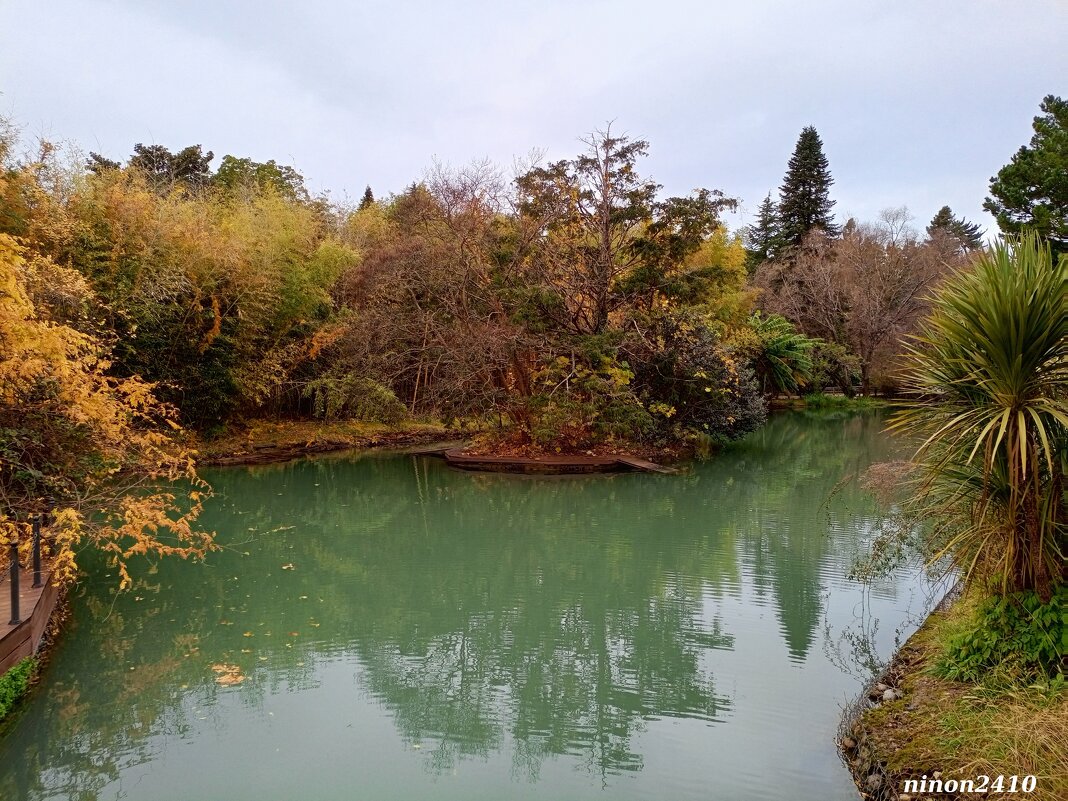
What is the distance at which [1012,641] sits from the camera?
3.89 m

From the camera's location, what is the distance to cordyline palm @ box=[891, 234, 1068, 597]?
3.70 meters

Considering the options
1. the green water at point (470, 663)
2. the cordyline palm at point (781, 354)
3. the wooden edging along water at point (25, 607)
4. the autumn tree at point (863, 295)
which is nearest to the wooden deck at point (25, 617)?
the wooden edging along water at point (25, 607)

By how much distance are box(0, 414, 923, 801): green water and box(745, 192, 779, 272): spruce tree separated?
2999 cm

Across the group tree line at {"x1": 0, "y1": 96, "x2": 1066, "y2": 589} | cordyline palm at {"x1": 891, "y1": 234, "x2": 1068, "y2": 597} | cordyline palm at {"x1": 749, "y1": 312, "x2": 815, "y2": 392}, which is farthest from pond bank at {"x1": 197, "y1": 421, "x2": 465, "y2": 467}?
cordyline palm at {"x1": 891, "y1": 234, "x2": 1068, "y2": 597}

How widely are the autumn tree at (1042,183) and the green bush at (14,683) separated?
58.2 feet

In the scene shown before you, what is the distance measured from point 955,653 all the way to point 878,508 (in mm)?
6122

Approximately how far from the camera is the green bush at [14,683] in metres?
4.44

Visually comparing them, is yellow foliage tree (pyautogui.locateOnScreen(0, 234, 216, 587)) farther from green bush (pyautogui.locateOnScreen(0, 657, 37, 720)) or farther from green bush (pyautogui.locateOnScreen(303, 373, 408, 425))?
green bush (pyautogui.locateOnScreen(303, 373, 408, 425))

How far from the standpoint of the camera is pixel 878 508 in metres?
9.84

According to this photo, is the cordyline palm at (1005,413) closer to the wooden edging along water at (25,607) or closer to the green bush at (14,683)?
the green bush at (14,683)

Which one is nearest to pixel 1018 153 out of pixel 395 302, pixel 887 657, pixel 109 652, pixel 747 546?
pixel 747 546

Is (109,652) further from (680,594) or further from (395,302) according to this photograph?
(395,302)

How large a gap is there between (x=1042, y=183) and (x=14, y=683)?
19.3 metres

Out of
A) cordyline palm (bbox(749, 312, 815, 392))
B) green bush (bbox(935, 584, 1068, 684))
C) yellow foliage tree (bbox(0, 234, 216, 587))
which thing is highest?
cordyline palm (bbox(749, 312, 815, 392))
